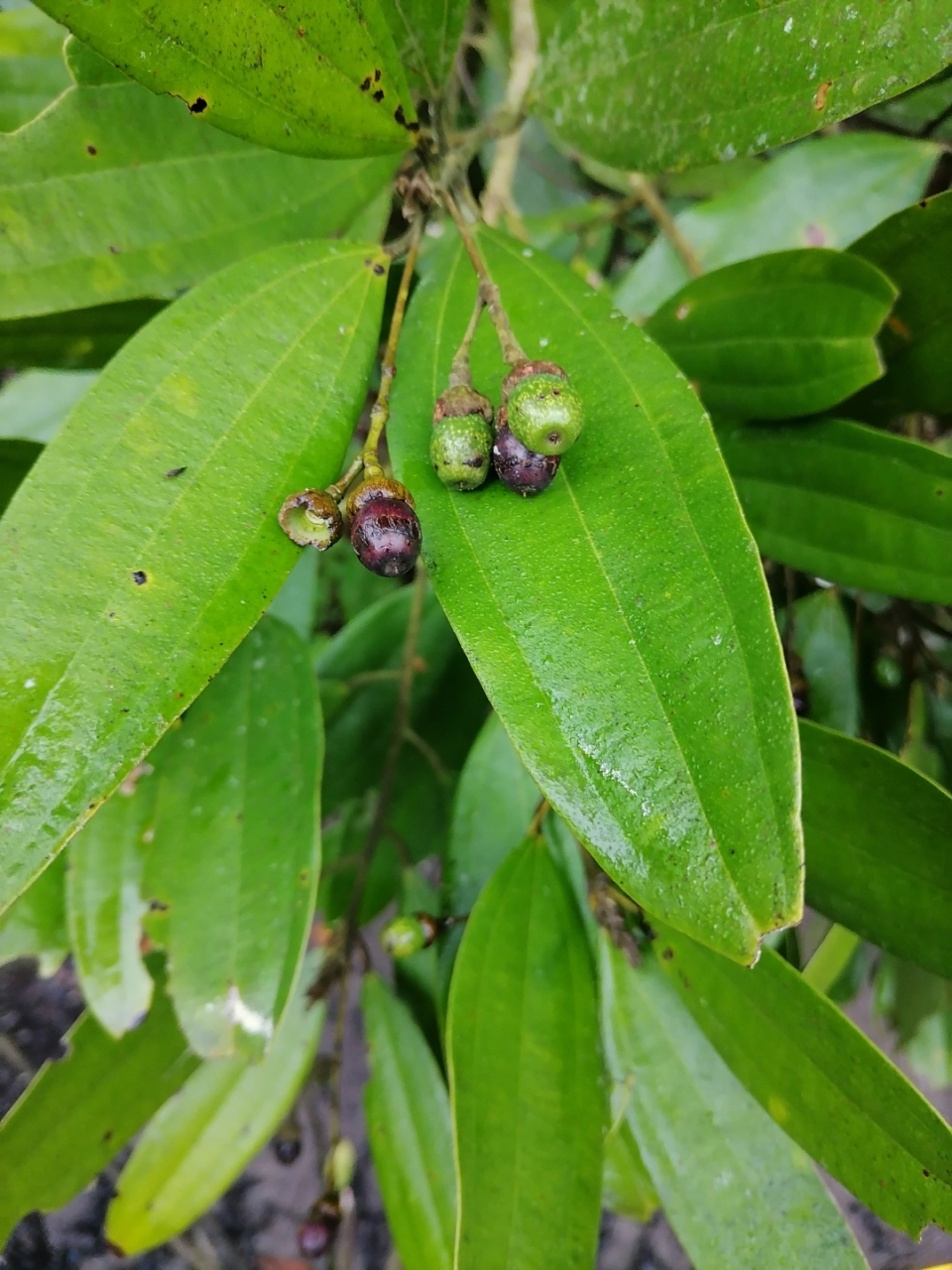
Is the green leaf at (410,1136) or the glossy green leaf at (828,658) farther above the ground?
the glossy green leaf at (828,658)

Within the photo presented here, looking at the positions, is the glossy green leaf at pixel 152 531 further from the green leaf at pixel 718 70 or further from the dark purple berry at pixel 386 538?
the green leaf at pixel 718 70

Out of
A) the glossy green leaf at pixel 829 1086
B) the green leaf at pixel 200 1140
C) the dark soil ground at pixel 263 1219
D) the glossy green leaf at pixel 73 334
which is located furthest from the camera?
the dark soil ground at pixel 263 1219

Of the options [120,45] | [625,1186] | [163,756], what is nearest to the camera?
[120,45]

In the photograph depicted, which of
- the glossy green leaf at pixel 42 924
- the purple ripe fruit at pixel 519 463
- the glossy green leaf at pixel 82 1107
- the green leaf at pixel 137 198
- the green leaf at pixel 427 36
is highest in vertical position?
the green leaf at pixel 137 198

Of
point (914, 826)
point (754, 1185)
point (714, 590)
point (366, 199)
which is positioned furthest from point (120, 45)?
point (754, 1185)

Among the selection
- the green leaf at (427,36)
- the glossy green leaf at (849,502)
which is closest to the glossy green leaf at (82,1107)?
the glossy green leaf at (849,502)

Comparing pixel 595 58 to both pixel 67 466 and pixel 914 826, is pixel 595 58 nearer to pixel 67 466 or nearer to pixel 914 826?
pixel 67 466
